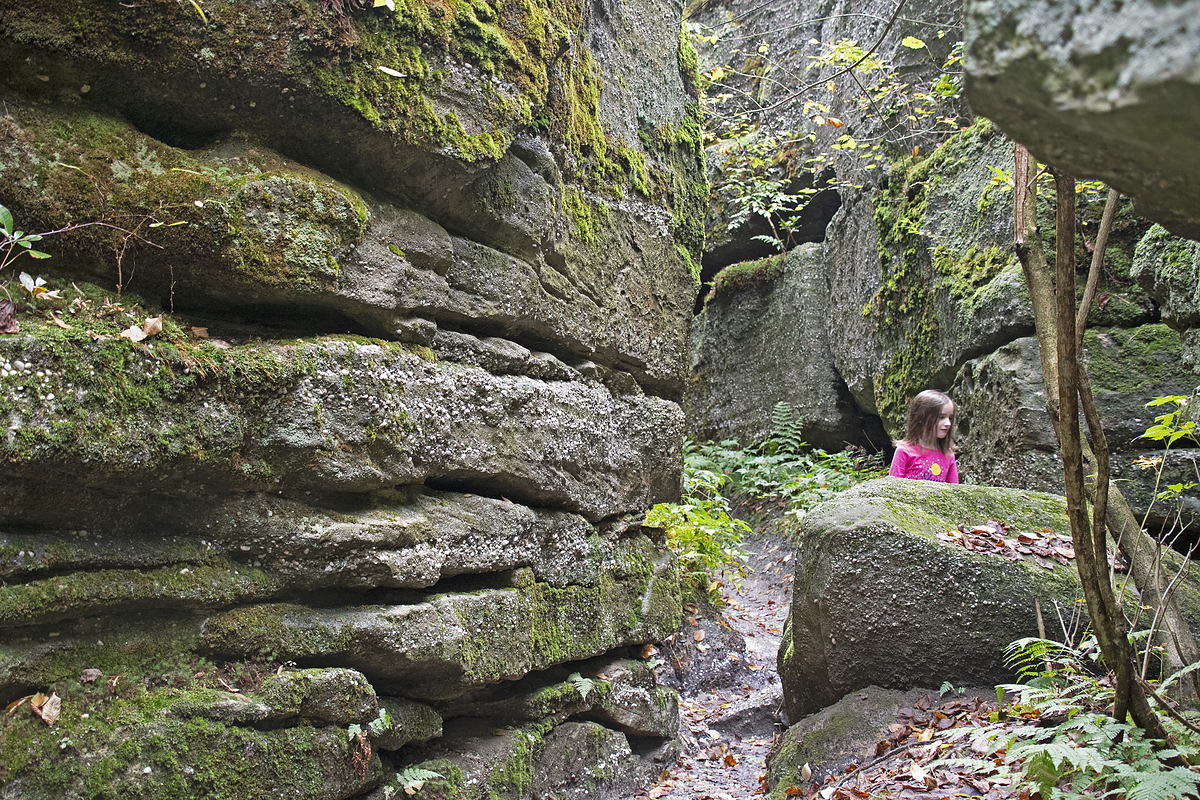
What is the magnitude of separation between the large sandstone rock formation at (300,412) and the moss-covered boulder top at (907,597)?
136 cm

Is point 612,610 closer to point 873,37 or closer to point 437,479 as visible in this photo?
point 437,479

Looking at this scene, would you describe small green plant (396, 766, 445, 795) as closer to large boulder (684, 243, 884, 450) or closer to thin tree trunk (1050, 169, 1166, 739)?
thin tree trunk (1050, 169, 1166, 739)

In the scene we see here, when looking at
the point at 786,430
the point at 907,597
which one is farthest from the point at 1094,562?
the point at 786,430

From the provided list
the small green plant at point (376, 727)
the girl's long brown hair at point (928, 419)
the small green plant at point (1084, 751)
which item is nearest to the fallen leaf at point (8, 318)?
the small green plant at point (376, 727)

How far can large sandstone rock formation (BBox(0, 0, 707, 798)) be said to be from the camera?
2.47 meters

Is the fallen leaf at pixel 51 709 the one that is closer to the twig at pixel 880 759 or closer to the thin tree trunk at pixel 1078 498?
the twig at pixel 880 759

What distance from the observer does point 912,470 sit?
19.5ft

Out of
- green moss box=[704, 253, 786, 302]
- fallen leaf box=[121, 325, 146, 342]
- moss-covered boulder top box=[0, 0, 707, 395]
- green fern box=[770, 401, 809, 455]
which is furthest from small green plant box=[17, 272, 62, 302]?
green moss box=[704, 253, 786, 302]

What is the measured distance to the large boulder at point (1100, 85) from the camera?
1001 millimetres

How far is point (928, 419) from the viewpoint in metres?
5.94

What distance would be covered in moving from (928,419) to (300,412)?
501 centimetres

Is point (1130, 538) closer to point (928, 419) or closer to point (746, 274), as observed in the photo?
point (928, 419)

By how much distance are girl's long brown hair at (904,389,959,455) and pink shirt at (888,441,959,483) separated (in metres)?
0.06

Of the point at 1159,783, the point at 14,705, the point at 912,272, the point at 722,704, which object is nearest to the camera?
the point at 1159,783
